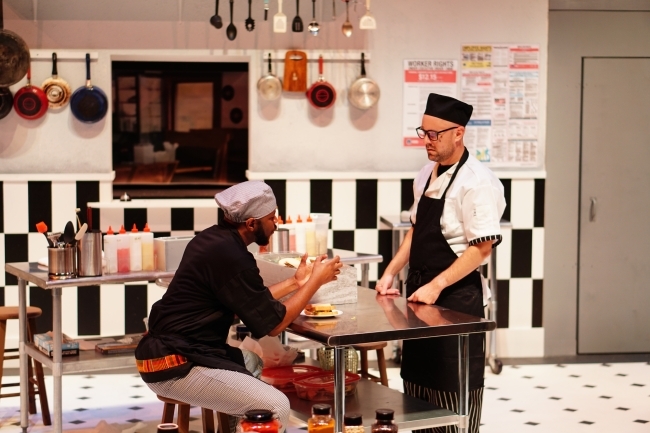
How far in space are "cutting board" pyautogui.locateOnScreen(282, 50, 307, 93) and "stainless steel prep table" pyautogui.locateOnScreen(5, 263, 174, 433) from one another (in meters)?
1.94

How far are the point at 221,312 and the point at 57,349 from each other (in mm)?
1331

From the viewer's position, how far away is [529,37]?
251 inches

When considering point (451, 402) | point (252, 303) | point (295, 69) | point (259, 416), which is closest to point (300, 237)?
point (295, 69)

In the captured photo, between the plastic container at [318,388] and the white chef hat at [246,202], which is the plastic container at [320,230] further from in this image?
the white chef hat at [246,202]

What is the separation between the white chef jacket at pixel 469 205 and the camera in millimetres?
3762

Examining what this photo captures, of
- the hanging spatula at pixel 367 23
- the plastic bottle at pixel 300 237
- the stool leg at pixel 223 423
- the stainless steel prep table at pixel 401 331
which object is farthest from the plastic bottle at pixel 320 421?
the hanging spatula at pixel 367 23

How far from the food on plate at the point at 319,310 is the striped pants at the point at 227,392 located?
1.09 feet

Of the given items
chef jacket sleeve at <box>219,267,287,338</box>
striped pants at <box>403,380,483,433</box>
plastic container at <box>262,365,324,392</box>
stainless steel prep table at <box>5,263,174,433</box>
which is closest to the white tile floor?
stainless steel prep table at <box>5,263,174,433</box>

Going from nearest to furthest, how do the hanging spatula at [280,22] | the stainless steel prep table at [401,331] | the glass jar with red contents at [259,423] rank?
the glass jar with red contents at [259,423] < the stainless steel prep table at [401,331] < the hanging spatula at [280,22]

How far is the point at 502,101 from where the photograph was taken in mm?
6387

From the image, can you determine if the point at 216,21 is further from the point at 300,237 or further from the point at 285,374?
the point at 285,374

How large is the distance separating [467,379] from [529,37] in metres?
3.41

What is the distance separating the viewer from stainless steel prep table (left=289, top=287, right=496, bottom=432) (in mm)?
3307

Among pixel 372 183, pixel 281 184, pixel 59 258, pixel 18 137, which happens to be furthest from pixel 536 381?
pixel 18 137
